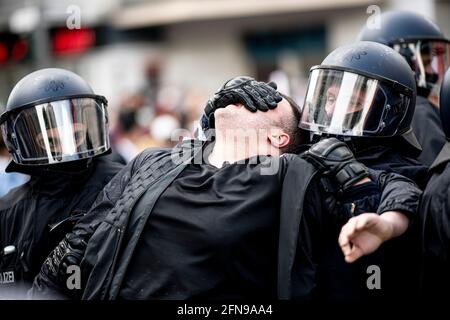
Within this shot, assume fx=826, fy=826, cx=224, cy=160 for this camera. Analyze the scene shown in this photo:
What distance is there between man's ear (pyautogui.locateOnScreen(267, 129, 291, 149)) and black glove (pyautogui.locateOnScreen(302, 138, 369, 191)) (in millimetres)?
290

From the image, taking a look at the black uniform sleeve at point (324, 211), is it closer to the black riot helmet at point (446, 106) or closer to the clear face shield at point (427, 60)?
the black riot helmet at point (446, 106)

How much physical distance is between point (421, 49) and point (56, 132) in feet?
7.49

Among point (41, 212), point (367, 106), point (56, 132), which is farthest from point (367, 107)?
point (41, 212)

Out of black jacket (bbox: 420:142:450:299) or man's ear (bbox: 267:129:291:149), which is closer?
black jacket (bbox: 420:142:450:299)

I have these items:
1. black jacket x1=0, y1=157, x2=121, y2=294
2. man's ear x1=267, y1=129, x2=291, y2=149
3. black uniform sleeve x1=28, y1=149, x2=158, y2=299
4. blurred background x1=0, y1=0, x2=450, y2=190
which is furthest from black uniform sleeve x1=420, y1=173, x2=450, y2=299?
blurred background x1=0, y1=0, x2=450, y2=190

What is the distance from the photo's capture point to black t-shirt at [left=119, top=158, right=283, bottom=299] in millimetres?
3088

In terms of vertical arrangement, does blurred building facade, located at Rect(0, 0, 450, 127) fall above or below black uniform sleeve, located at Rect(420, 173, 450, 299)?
below

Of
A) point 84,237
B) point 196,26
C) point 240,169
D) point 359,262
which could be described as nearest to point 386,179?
point 359,262

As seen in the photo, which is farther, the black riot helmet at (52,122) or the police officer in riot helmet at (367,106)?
the black riot helmet at (52,122)

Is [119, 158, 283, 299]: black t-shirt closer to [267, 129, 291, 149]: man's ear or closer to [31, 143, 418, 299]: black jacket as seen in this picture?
[31, 143, 418, 299]: black jacket

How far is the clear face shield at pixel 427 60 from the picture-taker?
4859 mm

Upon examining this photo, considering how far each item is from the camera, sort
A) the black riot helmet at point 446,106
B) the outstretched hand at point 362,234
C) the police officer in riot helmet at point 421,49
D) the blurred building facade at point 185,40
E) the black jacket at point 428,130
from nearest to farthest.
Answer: the outstretched hand at point 362,234, the black riot helmet at point 446,106, the black jacket at point 428,130, the police officer in riot helmet at point 421,49, the blurred building facade at point 185,40

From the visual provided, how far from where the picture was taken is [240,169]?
3250 mm

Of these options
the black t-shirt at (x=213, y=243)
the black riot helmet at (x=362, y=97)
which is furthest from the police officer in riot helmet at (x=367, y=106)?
the black t-shirt at (x=213, y=243)
